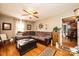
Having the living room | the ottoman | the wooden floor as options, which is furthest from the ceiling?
the wooden floor

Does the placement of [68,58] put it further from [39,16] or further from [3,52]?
[3,52]

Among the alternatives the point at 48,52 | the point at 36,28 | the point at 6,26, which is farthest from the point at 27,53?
the point at 6,26

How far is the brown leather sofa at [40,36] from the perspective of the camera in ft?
5.95

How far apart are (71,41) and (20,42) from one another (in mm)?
1082

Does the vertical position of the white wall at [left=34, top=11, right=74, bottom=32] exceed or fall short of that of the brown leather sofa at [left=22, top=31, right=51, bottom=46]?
it exceeds it

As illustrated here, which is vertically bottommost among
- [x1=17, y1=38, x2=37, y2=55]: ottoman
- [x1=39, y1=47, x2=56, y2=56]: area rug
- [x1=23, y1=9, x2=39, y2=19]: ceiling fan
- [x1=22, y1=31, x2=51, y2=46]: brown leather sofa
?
[x1=39, y1=47, x2=56, y2=56]: area rug

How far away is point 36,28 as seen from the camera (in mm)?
1817

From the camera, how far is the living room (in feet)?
5.53

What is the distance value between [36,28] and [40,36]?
0.20 metres

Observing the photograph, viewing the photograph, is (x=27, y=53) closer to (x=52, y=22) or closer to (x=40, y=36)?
(x=40, y=36)

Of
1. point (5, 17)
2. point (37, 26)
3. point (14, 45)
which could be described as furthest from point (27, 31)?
point (5, 17)

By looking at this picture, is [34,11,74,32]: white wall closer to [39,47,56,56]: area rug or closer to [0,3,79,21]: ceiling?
[0,3,79,21]: ceiling

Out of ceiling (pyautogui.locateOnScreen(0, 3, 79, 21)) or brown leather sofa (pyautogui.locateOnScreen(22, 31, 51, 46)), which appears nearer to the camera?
ceiling (pyautogui.locateOnScreen(0, 3, 79, 21))

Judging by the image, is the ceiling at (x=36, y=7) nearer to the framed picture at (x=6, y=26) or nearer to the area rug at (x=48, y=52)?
the framed picture at (x=6, y=26)
